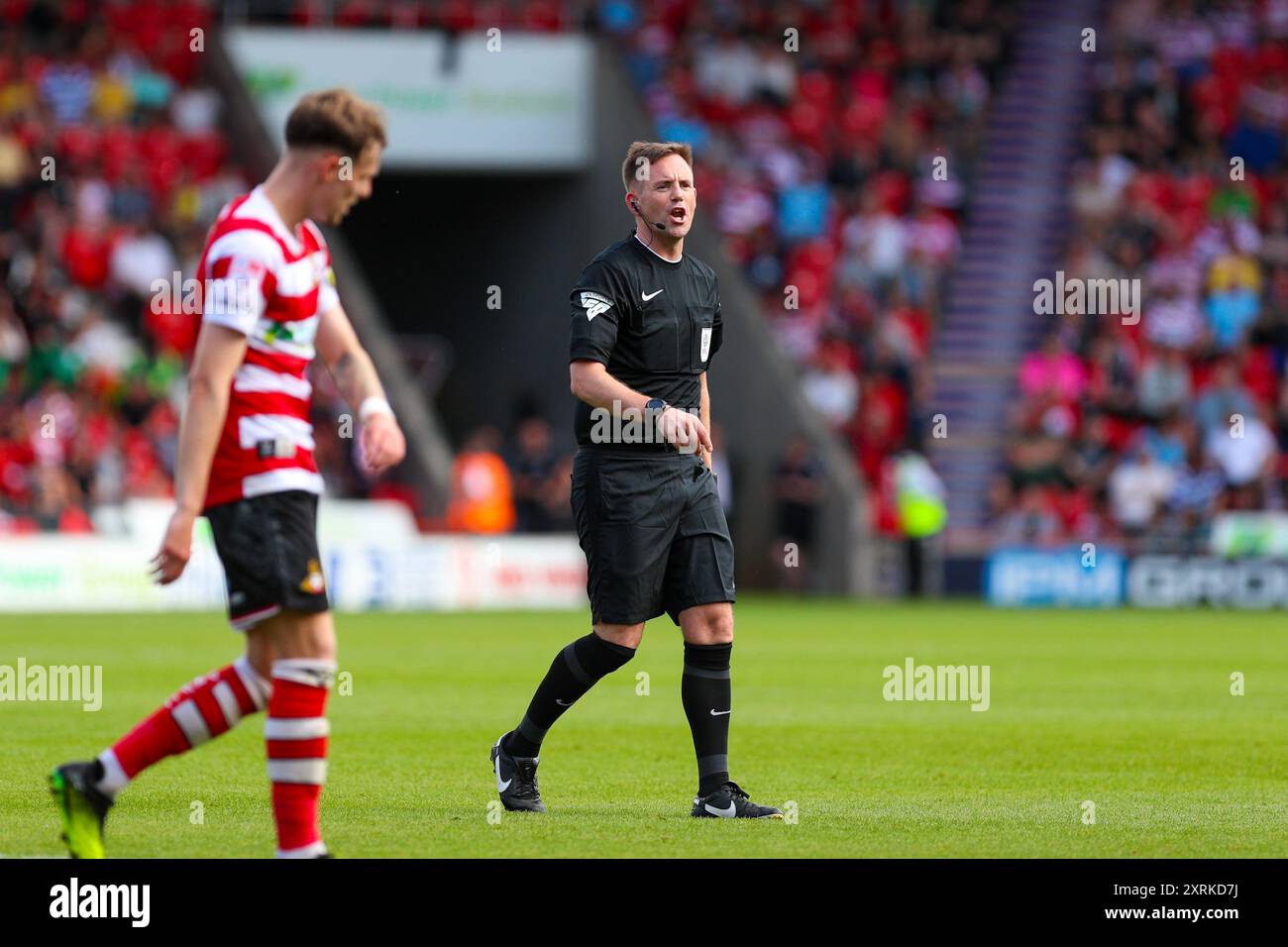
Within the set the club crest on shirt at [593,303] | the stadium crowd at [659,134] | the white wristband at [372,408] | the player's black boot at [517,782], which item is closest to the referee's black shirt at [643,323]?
the club crest on shirt at [593,303]

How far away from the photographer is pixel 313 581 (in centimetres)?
684

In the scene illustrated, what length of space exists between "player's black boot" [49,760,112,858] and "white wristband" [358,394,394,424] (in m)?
1.38

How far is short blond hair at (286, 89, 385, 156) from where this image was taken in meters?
6.78

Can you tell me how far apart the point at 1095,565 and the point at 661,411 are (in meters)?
21.6

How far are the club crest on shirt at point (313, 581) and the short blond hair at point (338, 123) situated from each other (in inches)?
48.9

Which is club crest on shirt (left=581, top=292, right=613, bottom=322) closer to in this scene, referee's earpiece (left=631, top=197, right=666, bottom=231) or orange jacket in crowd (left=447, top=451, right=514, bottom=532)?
referee's earpiece (left=631, top=197, right=666, bottom=231)

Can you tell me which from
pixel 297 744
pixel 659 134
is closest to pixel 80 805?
pixel 297 744

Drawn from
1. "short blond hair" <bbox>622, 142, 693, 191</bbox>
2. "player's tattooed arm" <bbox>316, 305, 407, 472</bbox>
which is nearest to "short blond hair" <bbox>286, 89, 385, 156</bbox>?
"player's tattooed arm" <bbox>316, 305, 407, 472</bbox>

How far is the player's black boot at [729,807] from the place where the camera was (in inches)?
347

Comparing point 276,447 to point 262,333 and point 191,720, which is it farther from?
point 191,720

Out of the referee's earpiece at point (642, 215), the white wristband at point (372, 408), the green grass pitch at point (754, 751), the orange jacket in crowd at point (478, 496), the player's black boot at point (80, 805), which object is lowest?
the green grass pitch at point (754, 751)

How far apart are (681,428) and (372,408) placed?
174 cm

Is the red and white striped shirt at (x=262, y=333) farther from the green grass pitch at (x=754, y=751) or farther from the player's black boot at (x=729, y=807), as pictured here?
the player's black boot at (x=729, y=807)
